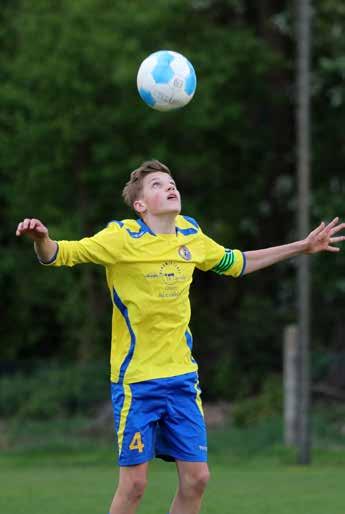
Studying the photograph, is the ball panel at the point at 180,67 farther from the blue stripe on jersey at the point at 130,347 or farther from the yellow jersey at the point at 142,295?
the blue stripe on jersey at the point at 130,347

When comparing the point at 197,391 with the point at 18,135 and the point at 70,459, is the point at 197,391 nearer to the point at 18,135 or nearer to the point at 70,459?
the point at 70,459

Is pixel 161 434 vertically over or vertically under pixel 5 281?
under

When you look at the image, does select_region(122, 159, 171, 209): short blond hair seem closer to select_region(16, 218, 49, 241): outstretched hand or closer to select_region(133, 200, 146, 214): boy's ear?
select_region(133, 200, 146, 214): boy's ear

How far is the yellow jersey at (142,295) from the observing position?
5648 millimetres

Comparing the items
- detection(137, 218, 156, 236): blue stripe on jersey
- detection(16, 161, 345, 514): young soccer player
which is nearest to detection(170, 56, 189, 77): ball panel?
detection(16, 161, 345, 514): young soccer player

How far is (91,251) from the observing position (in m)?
5.64

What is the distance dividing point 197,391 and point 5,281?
534 inches

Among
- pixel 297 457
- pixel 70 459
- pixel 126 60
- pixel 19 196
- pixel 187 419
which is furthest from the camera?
pixel 19 196

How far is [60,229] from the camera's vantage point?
53.1 feet

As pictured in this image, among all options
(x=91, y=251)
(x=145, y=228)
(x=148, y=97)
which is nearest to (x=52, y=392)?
(x=148, y=97)

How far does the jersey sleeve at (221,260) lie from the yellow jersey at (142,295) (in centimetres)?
27

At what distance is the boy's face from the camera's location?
229 inches

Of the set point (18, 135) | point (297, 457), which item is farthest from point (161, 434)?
point (18, 135)

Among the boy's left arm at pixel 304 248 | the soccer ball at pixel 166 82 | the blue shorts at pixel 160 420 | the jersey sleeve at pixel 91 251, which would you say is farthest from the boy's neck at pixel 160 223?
the soccer ball at pixel 166 82
